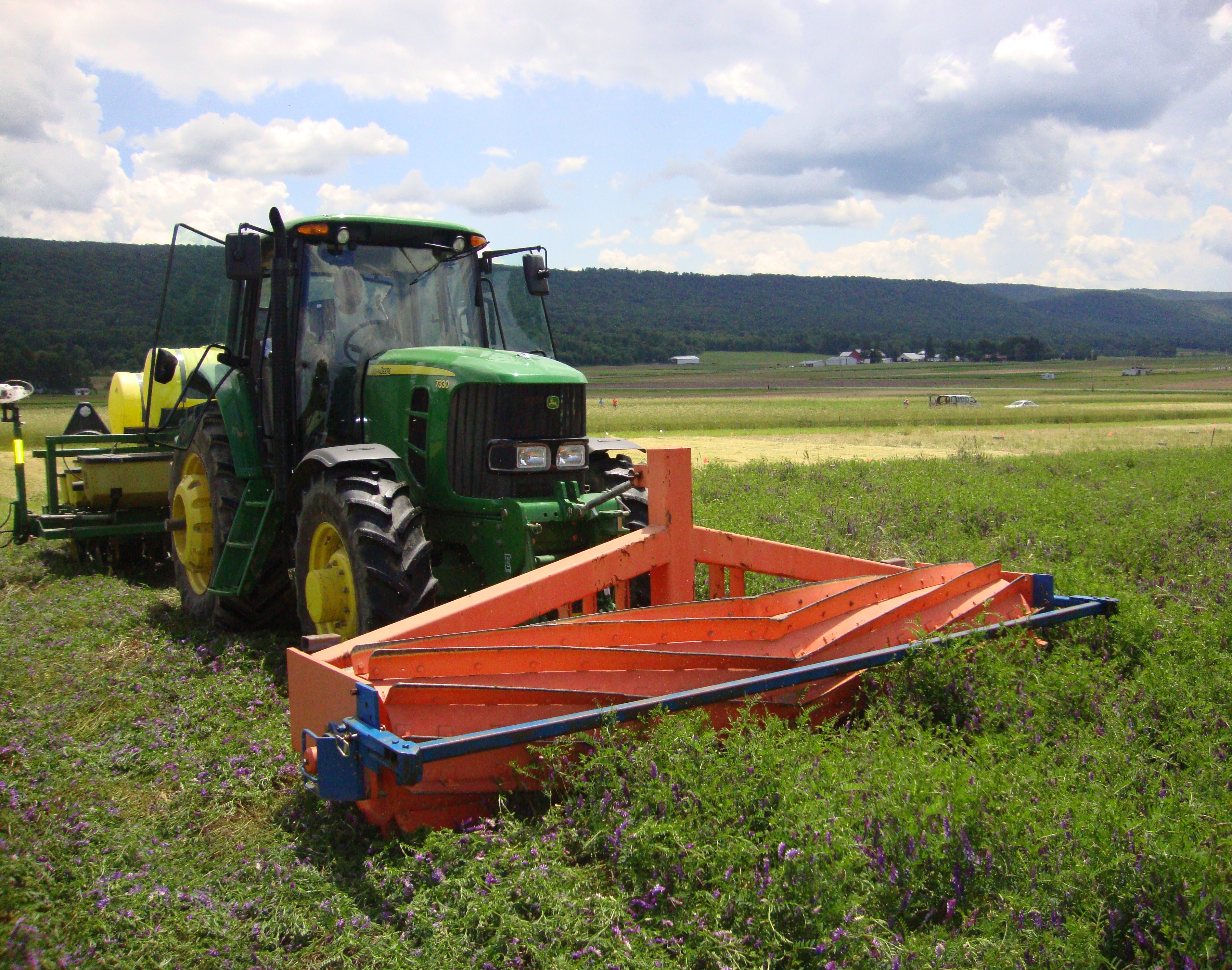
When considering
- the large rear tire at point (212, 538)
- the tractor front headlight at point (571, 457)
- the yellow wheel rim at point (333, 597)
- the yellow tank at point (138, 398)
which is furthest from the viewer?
Result: the yellow tank at point (138, 398)

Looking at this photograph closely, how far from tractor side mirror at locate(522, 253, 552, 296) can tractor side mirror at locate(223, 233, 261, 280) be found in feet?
6.29

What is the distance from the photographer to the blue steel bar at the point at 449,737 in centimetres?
329

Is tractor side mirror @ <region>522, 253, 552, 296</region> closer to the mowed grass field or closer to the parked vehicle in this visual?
the mowed grass field

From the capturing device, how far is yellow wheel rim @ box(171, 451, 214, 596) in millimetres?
7434

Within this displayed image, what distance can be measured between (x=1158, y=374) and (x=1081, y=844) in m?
121

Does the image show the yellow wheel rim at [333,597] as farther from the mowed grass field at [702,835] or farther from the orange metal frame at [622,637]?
the orange metal frame at [622,637]

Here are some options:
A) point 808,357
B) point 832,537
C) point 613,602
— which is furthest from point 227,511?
point 808,357

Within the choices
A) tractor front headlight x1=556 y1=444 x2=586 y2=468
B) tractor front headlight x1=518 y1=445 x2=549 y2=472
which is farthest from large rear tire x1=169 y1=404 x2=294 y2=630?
tractor front headlight x1=556 y1=444 x2=586 y2=468

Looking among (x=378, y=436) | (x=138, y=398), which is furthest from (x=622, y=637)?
(x=138, y=398)

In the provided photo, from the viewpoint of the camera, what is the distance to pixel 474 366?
5.96 metres

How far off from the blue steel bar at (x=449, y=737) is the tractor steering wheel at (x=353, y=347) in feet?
11.3

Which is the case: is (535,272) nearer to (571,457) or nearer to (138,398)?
(571,457)

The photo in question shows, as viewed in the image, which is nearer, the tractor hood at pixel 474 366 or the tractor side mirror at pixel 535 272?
the tractor hood at pixel 474 366

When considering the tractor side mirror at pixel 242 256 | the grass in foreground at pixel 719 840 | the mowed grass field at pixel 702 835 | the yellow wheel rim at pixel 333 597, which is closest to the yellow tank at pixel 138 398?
the tractor side mirror at pixel 242 256
